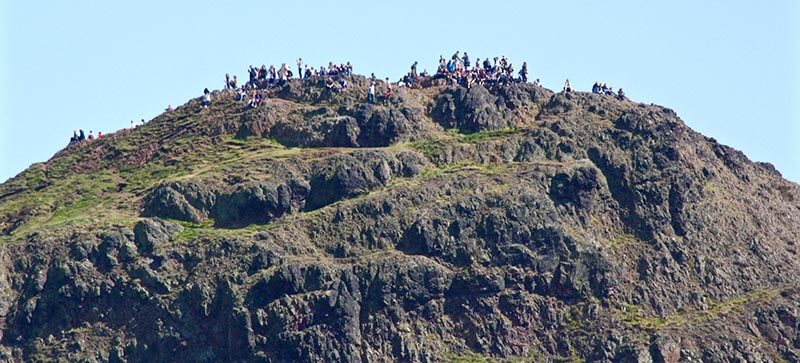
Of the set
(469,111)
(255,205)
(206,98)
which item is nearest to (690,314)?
(469,111)

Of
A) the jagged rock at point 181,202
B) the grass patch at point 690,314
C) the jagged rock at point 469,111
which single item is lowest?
the grass patch at point 690,314

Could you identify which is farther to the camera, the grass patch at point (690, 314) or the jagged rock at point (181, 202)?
the jagged rock at point (181, 202)

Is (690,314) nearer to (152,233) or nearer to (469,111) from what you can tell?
(469,111)

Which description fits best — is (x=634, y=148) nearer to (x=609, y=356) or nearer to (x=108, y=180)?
(x=609, y=356)

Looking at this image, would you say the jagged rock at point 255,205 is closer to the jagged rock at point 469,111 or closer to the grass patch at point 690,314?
the jagged rock at point 469,111

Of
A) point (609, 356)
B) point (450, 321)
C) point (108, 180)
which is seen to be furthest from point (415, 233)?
point (108, 180)

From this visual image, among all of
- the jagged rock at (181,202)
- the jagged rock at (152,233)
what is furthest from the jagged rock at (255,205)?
the jagged rock at (152,233)

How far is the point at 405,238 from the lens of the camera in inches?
5217

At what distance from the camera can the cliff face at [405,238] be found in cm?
12594

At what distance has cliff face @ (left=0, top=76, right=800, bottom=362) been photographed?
12594 centimetres

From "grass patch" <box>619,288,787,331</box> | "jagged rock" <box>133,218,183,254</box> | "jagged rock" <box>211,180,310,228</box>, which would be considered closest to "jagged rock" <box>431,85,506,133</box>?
"jagged rock" <box>211,180,310,228</box>

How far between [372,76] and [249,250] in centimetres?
2717

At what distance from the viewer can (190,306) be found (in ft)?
415

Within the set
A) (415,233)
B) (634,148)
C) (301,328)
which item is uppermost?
(634,148)
